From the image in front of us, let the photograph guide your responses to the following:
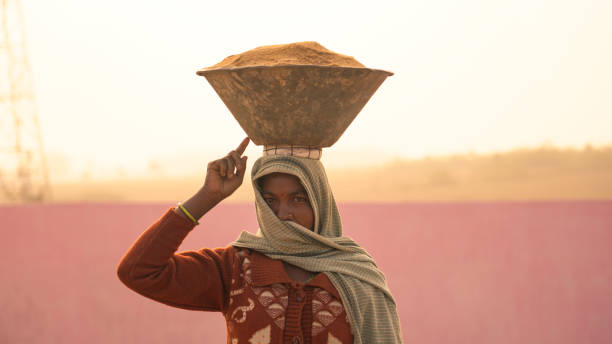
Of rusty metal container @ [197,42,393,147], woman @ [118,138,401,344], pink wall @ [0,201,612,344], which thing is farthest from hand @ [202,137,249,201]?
pink wall @ [0,201,612,344]

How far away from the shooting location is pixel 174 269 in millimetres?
2219

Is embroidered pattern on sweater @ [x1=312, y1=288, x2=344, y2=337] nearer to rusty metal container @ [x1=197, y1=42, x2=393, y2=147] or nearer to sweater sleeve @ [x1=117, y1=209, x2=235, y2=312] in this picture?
sweater sleeve @ [x1=117, y1=209, x2=235, y2=312]

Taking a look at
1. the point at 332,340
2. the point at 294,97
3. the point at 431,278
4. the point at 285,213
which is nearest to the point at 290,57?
the point at 294,97

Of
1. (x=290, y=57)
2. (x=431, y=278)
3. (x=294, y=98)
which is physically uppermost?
(x=290, y=57)

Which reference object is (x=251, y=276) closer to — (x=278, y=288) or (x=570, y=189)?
(x=278, y=288)

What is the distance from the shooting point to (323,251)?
2.36 m

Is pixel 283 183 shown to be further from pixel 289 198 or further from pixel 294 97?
pixel 294 97

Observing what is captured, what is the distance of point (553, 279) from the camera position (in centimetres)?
664

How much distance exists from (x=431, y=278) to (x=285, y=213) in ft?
15.1

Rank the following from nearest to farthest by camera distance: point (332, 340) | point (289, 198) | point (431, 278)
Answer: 1. point (332, 340)
2. point (289, 198)
3. point (431, 278)

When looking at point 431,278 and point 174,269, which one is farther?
point 431,278

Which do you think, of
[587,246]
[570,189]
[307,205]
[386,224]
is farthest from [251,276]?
[570,189]

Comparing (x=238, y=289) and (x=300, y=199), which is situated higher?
(x=300, y=199)

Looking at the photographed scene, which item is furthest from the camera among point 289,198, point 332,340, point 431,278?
point 431,278
